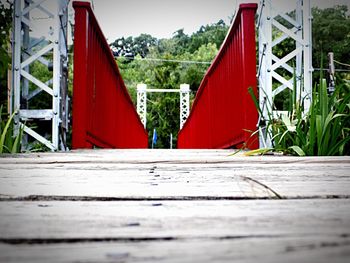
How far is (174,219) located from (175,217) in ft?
0.04

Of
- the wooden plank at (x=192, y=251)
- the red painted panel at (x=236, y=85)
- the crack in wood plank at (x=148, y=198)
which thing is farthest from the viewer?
the red painted panel at (x=236, y=85)

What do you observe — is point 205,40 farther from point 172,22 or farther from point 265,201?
point 265,201

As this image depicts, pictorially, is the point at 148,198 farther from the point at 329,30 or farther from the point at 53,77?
the point at 329,30

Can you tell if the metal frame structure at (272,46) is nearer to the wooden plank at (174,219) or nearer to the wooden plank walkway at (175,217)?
the wooden plank walkway at (175,217)

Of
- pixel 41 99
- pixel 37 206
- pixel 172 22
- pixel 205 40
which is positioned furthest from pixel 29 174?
pixel 172 22

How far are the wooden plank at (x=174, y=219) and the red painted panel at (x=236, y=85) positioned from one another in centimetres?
163

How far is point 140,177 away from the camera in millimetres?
1016

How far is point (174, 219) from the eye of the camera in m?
0.52

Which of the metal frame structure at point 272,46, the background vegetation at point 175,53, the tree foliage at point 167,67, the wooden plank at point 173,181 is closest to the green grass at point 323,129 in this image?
the wooden plank at point 173,181

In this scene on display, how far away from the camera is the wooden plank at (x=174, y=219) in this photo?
0.45m

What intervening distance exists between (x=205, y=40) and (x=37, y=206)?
115 feet

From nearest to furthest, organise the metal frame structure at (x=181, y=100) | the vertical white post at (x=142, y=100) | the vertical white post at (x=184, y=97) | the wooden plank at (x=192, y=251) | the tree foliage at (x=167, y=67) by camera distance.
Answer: the wooden plank at (x=192, y=251) → the vertical white post at (x=184, y=97) → the metal frame structure at (x=181, y=100) → the vertical white post at (x=142, y=100) → the tree foliage at (x=167, y=67)

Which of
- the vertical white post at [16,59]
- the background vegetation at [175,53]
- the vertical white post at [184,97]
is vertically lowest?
the vertical white post at [16,59]

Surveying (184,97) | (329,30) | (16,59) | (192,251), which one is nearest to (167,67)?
(329,30)
